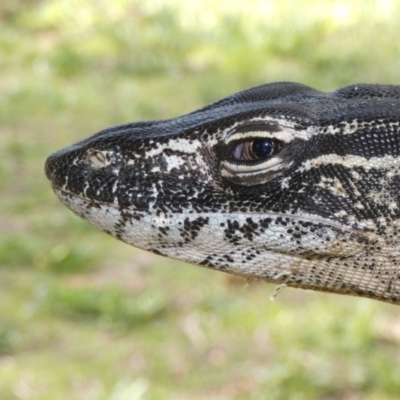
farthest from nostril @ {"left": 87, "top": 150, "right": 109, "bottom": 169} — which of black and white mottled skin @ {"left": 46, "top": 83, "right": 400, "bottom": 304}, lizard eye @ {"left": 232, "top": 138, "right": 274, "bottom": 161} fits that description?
lizard eye @ {"left": 232, "top": 138, "right": 274, "bottom": 161}

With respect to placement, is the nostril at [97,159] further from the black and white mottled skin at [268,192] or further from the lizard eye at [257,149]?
the lizard eye at [257,149]

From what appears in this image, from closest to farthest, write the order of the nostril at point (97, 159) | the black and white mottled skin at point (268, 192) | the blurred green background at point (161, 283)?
the black and white mottled skin at point (268, 192), the nostril at point (97, 159), the blurred green background at point (161, 283)

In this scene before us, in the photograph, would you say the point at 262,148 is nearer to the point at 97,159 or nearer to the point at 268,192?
the point at 268,192

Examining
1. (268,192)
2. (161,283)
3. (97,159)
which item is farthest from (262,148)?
(161,283)

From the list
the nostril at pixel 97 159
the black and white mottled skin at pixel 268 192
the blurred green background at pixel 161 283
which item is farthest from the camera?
the blurred green background at pixel 161 283

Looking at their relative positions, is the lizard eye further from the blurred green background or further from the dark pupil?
the blurred green background

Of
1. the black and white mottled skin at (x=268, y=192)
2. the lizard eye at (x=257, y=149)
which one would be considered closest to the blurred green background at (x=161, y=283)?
the black and white mottled skin at (x=268, y=192)
